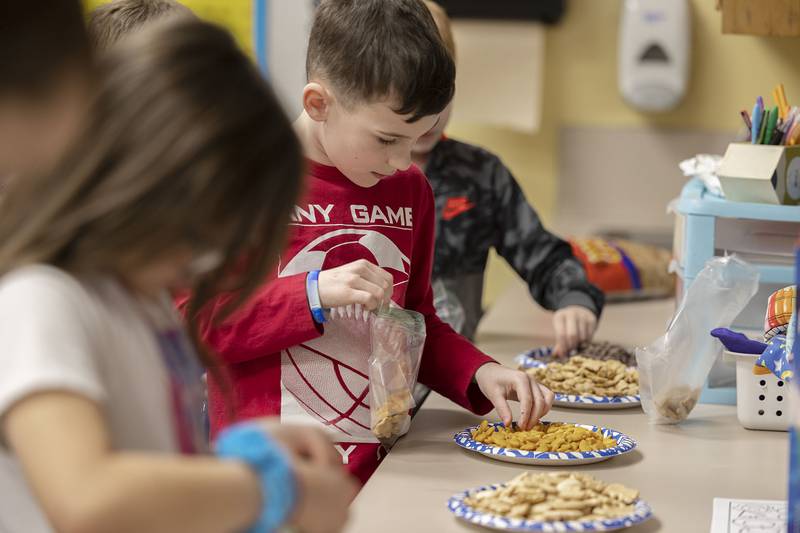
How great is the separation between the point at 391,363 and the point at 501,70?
6.57 feet

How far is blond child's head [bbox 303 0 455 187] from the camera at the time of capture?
3.91 feet

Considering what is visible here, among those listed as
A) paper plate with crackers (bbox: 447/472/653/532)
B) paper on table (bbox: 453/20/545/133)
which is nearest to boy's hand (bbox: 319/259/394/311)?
paper plate with crackers (bbox: 447/472/653/532)

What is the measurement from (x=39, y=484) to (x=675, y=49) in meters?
2.64

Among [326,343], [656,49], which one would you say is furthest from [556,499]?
[656,49]

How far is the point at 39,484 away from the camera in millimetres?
557

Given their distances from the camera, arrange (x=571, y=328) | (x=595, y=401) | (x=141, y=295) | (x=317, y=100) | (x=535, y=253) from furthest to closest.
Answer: (x=535, y=253), (x=571, y=328), (x=595, y=401), (x=317, y=100), (x=141, y=295)

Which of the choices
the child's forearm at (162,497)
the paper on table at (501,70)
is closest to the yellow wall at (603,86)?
the paper on table at (501,70)

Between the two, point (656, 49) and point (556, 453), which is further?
point (656, 49)

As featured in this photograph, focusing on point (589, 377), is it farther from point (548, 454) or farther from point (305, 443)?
point (305, 443)

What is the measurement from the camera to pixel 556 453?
115 cm

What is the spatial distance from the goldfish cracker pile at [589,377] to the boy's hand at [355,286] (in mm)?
399

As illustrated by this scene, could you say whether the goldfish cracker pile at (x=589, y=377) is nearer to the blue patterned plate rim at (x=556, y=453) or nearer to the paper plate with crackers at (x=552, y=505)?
the blue patterned plate rim at (x=556, y=453)

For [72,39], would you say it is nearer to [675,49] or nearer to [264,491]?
[264,491]

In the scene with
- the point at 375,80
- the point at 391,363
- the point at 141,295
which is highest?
the point at 375,80
